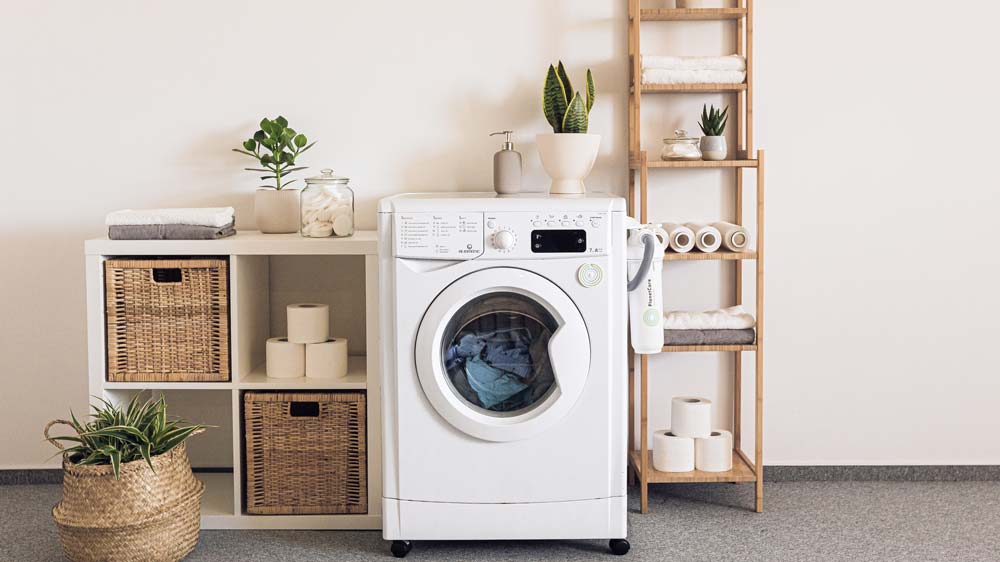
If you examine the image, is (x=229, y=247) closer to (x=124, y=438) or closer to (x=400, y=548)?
(x=124, y=438)

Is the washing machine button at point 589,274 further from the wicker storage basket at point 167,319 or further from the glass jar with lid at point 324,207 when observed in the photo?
the wicker storage basket at point 167,319

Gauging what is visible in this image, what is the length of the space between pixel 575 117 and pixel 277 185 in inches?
33.7

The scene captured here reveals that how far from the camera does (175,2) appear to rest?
289cm

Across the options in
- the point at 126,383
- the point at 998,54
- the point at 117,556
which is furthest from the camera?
the point at 998,54

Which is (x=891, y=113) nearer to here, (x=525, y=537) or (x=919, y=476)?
(x=919, y=476)

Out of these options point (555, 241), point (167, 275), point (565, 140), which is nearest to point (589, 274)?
point (555, 241)

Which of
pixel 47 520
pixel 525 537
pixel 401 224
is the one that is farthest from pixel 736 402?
pixel 47 520

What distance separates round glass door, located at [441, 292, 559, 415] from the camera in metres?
2.36

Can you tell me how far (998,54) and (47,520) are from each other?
9.67 feet

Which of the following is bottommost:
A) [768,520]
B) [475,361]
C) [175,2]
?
[768,520]

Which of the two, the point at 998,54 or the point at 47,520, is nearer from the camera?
the point at 47,520

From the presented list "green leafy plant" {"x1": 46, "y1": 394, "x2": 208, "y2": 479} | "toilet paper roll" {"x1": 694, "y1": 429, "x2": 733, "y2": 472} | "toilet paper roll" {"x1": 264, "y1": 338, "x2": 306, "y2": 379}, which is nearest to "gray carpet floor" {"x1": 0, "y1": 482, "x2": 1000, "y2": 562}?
"toilet paper roll" {"x1": 694, "y1": 429, "x2": 733, "y2": 472}

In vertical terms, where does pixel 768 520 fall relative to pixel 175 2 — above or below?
below

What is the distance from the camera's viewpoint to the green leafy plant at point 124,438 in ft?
7.54
